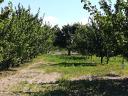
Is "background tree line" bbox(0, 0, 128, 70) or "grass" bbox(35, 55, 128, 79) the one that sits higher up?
"background tree line" bbox(0, 0, 128, 70)

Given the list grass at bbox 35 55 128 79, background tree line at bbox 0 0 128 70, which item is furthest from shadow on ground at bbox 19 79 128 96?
grass at bbox 35 55 128 79

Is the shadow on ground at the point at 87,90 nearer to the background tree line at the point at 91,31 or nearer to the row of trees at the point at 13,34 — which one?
the background tree line at the point at 91,31

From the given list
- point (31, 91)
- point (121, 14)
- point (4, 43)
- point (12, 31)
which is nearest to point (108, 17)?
point (121, 14)

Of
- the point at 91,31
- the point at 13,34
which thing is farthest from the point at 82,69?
the point at 91,31

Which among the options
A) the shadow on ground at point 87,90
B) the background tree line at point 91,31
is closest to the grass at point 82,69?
the background tree line at point 91,31

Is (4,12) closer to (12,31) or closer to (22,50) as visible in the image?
(12,31)

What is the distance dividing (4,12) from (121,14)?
329 inches

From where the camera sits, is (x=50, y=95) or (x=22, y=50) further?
(x=22, y=50)

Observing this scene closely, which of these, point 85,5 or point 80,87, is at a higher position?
point 85,5

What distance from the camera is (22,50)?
3781 cm

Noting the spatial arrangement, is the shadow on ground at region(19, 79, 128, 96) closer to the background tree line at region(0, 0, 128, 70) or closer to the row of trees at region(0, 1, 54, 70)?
the background tree line at region(0, 0, 128, 70)

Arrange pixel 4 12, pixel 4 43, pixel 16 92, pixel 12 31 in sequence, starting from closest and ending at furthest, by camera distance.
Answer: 1. pixel 16 92
2. pixel 4 12
3. pixel 4 43
4. pixel 12 31

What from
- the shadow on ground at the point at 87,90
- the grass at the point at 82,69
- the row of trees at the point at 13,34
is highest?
the row of trees at the point at 13,34

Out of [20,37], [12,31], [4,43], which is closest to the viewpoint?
[4,43]
